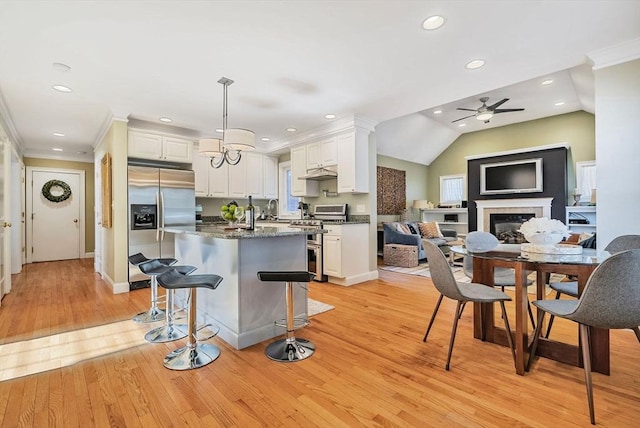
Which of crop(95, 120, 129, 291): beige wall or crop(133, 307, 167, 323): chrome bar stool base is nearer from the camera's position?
crop(133, 307, 167, 323): chrome bar stool base

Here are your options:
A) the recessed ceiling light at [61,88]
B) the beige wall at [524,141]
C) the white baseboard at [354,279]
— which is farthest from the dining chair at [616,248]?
the beige wall at [524,141]

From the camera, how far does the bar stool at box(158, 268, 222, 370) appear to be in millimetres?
2098

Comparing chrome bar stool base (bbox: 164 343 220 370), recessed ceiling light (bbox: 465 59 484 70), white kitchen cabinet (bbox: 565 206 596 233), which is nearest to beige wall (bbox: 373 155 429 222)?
white kitchen cabinet (bbox: 565 206 596 233)

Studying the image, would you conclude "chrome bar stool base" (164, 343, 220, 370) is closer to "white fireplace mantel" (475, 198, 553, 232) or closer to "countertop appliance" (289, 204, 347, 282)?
"countertop appliance" (289, 204, 347, 282)

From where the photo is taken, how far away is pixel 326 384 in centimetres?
192

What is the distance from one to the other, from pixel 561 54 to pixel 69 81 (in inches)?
202

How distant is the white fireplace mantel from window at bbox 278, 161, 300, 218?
201 inches

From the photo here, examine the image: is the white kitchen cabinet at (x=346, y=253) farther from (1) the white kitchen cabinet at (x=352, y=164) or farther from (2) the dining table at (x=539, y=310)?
(2) the dining table at (x=539, y=310)

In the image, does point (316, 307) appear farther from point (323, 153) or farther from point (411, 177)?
point (411, 177)

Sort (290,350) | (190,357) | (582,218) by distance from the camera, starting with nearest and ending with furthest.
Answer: (190,357)
(290,350)
(582,218)

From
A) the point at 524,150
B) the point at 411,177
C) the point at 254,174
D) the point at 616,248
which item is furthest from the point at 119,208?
the point at 524,150

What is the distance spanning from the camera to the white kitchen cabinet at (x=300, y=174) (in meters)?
5.62

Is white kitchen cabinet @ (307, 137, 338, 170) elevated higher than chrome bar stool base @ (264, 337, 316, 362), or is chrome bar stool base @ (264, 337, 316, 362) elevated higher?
white kitchen cabinet @ (307, 137, 338, 170)

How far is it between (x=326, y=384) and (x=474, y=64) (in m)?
3.25
